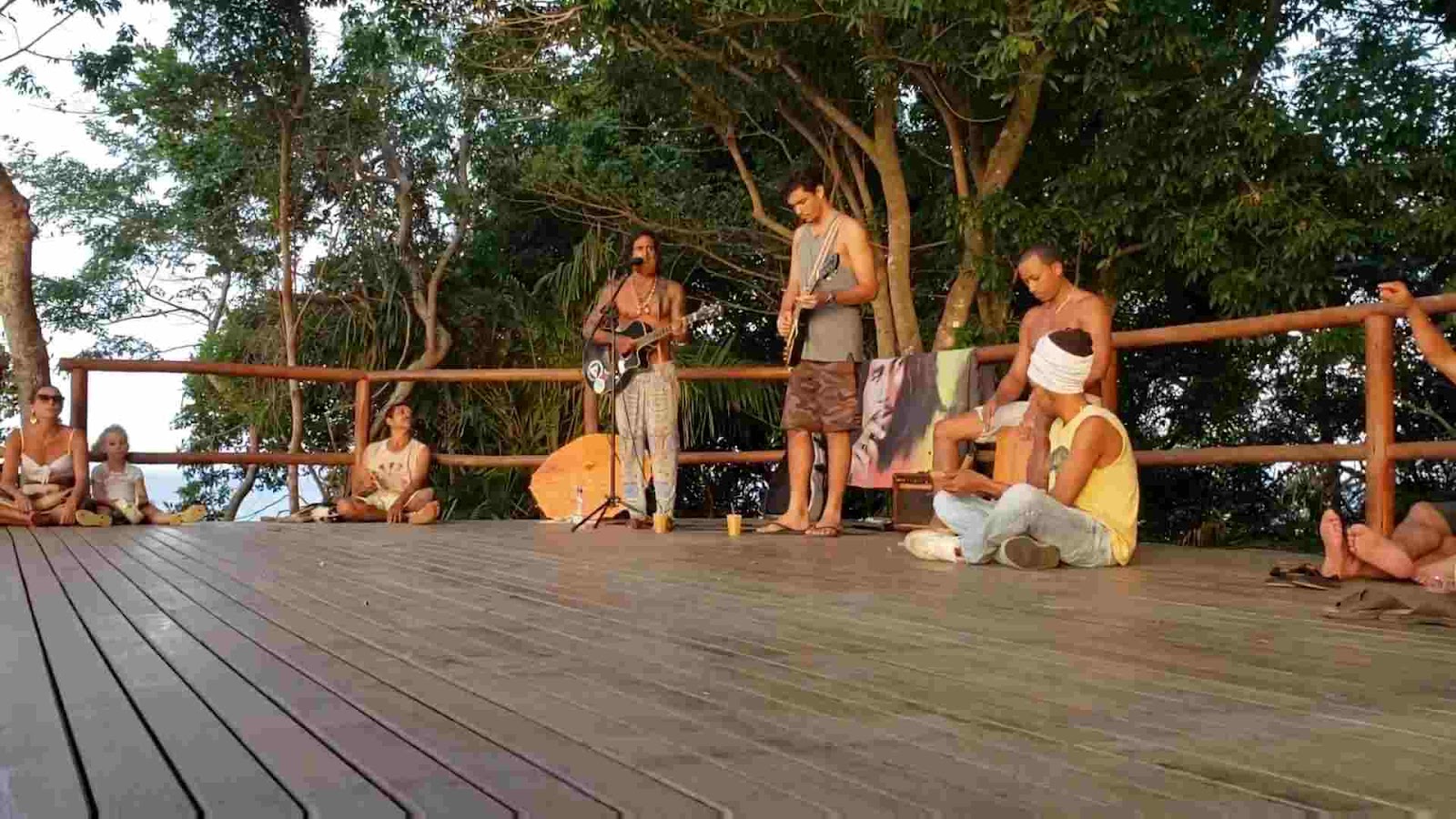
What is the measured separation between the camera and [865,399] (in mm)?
7133

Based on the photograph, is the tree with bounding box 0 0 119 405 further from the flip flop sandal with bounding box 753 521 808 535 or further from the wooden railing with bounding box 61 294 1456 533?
the flip flop sandal with bounding box 753 521 808 535

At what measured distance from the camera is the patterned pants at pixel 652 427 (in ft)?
22.2

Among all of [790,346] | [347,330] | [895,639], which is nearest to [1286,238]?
[790,346]

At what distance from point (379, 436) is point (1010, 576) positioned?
30.0 ft

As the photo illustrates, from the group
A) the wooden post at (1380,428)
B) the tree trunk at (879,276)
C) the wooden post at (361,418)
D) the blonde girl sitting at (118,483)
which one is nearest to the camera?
the wooden post at (1380,428)

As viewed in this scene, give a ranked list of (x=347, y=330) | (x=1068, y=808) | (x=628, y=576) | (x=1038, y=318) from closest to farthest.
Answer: (x=1068, y=808) → (x=628, y=576) → (x=1038, y=318) → (x=347, y=330)

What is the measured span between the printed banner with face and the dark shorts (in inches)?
24.0

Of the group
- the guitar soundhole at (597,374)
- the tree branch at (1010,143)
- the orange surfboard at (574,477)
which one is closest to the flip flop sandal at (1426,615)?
the guitar soundhole at (597,374)

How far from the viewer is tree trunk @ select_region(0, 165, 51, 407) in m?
9.70

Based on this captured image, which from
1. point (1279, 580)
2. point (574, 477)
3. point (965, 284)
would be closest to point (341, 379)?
point (574, 477)

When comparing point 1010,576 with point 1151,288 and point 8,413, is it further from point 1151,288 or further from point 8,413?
point 8,413

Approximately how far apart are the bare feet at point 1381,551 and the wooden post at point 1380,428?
81 cm

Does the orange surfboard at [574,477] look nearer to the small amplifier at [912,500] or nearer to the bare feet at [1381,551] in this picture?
the small amplifier at [912,500]


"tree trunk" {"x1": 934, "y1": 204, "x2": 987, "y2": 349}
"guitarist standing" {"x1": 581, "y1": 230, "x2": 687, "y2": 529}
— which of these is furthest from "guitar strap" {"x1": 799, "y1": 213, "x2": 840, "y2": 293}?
"tree trunk" {"x1": 934, "y1": 204, "x2": 987, "y2": 349}
